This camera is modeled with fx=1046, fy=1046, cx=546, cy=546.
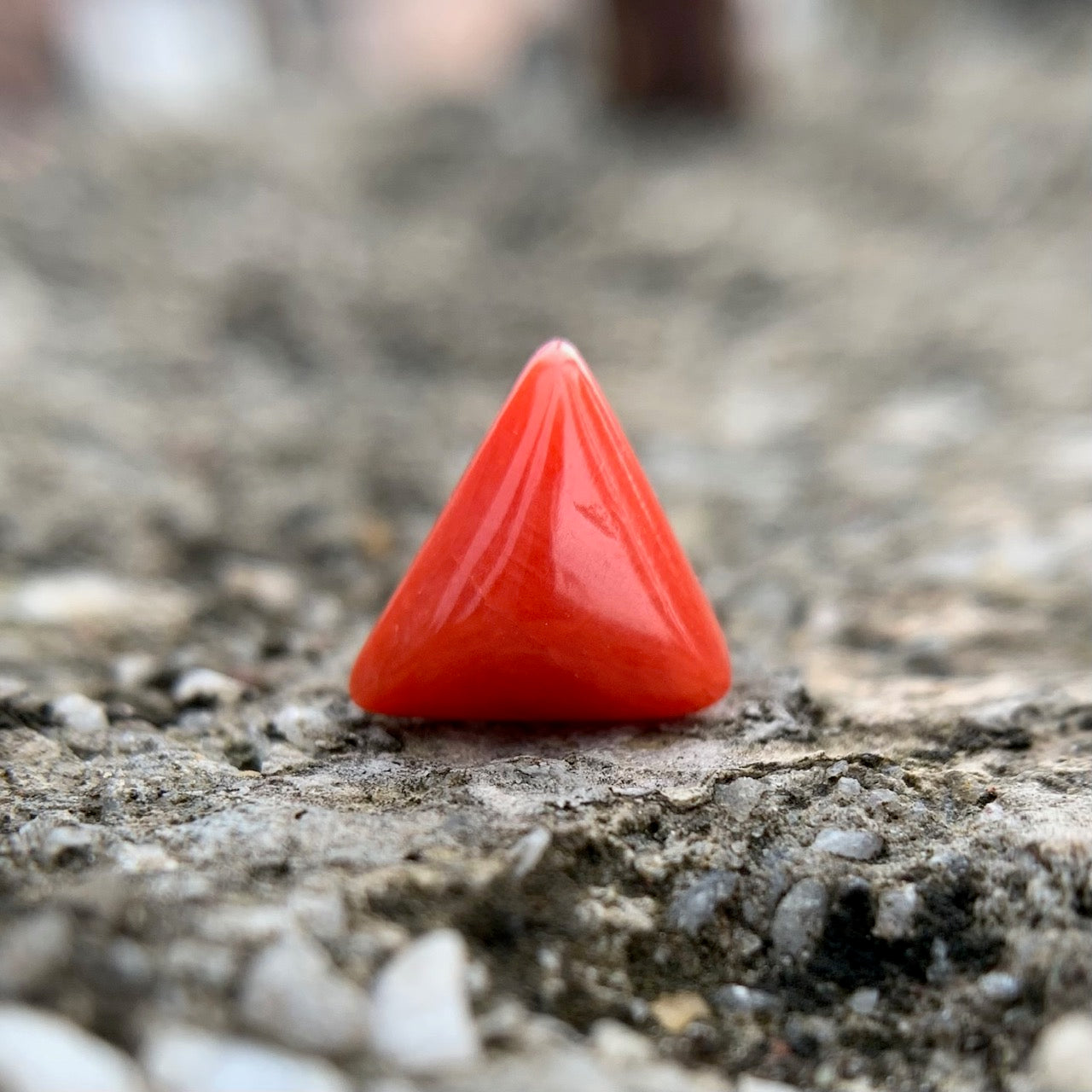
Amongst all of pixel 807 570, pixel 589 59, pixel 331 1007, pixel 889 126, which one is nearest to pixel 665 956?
pixel 331 1007

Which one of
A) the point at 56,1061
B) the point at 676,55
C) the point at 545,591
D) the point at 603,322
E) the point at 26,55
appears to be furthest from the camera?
the point at 26,55

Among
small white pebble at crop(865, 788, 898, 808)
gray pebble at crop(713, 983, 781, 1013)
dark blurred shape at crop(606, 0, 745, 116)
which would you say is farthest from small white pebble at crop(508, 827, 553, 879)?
dark blurred shape at crop(606, 0, 745, 116)

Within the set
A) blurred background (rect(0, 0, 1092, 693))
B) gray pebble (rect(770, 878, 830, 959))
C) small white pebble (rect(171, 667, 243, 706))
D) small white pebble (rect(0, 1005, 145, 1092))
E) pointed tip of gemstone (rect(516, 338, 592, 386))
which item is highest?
blurred background (rect(0, 0, 1092, 693))

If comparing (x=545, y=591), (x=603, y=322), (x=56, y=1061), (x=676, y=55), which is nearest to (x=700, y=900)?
(x=545, y=591)

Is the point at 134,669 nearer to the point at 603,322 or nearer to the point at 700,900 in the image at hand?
the point at 700,900

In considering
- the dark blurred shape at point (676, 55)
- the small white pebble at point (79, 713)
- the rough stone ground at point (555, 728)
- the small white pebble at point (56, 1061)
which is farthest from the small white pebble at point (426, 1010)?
the dark blurred shape at point (676, 55)

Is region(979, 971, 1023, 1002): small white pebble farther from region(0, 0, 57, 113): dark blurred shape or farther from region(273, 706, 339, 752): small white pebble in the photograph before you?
region(0, 0, 57, 113): dark blurred shape
